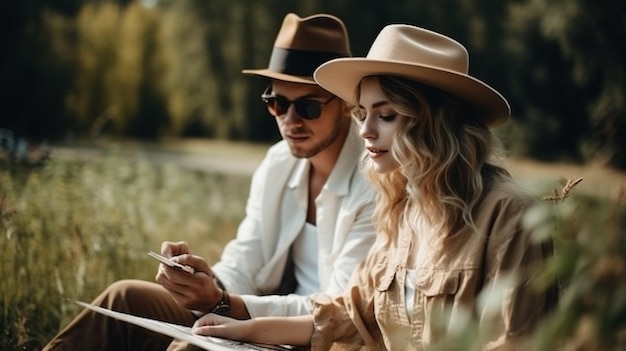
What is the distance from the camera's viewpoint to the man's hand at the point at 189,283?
3.23 metres

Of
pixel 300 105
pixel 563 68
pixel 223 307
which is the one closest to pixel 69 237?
pixel 300 105

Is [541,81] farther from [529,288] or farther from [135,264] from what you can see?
[529,288]

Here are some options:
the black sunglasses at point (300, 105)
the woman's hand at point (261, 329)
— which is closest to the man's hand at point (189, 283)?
the woman's hand at point (261, 329)

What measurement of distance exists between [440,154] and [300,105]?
1.48 metres

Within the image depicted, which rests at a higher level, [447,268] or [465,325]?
[465,325]

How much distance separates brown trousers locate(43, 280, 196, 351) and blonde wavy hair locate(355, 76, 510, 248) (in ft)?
3.48

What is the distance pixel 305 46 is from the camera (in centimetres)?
438

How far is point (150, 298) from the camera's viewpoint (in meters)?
3.44

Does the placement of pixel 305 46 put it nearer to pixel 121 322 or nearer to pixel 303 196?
pixel 303 196

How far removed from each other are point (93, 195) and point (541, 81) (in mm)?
25745

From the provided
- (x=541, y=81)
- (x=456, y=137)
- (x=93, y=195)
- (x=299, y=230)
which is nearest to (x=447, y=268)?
(x=456, y=137)

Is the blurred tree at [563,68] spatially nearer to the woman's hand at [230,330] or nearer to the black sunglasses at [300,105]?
the black sunglasses at [300,105]

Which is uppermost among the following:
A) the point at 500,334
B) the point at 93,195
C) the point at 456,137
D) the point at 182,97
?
the point at 456,137

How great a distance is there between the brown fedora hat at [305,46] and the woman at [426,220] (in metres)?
1.00
